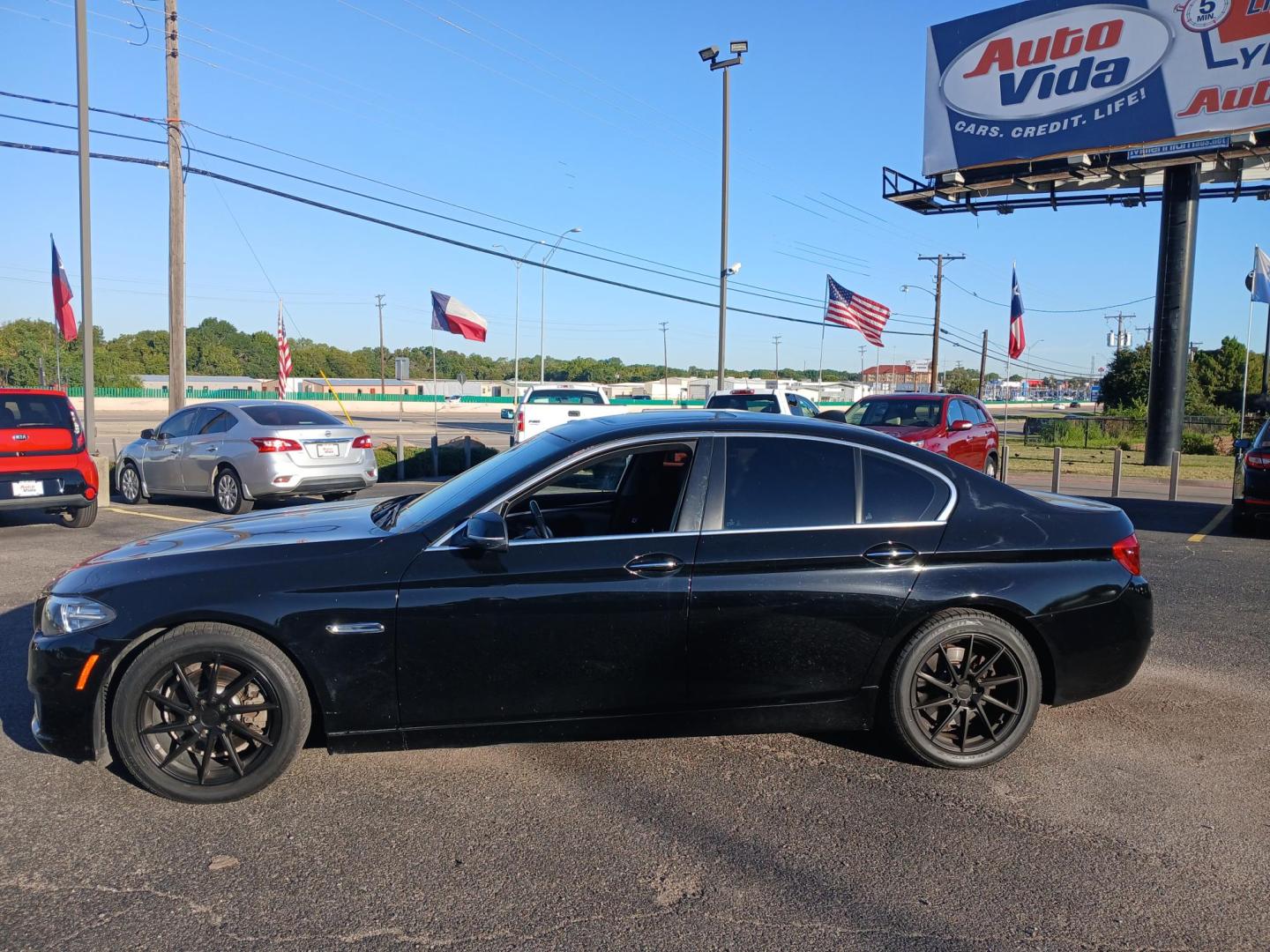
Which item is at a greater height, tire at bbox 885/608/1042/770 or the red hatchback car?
the red hatchback car

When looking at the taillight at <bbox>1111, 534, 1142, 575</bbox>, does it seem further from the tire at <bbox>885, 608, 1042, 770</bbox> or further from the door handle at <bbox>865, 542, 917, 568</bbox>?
the door handle at <bbox>865, 542, 917, 568</bbox>

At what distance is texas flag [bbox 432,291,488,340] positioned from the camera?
24.8 metres

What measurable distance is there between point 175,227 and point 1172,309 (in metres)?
25.2

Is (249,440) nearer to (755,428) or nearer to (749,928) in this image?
(755,428)

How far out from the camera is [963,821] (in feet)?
12.3

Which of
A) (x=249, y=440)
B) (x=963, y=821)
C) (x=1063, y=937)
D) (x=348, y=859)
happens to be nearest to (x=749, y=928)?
(x=1063, y=937)

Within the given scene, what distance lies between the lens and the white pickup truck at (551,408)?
60.3 feet

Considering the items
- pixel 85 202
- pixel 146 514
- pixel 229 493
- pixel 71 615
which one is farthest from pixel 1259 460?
pixel 85 202

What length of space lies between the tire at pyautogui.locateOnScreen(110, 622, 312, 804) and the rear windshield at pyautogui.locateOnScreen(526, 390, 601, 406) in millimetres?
15902

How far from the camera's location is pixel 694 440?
14.1ft

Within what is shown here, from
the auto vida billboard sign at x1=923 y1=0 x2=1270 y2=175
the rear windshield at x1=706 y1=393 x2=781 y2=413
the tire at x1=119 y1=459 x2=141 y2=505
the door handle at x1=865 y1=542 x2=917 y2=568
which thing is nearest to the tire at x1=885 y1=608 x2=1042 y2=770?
the door handle at x1=865 y1=542 x2=917 y2=568

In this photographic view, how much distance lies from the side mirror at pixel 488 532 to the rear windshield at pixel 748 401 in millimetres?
15327

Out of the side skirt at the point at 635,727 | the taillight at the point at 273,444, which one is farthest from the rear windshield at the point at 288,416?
the side skirt at the point at 635,727

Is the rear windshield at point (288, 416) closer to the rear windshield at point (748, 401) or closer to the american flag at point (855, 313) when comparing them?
the rear windshield at point (748, 401)
